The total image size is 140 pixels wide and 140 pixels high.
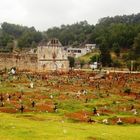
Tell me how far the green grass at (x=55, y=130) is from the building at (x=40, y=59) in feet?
247

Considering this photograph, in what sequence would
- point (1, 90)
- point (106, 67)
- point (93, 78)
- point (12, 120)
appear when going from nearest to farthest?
point (12, 120) → point (1, 90) → point (93, 78) → point (106, 67)

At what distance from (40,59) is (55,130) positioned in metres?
88.6

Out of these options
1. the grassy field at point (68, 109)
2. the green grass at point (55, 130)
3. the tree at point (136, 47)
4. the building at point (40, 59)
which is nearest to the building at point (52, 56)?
the building at point (40, 59)

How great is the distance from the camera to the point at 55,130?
126 ft

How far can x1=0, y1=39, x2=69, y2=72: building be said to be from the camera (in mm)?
120819

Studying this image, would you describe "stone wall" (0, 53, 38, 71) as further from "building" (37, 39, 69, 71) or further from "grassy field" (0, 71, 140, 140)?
"grassy field" (0, 71, 140, 140)

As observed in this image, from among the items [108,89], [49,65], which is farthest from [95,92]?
[49,65]

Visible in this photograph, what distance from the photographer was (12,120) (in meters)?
42.4

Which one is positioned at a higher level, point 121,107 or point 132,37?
point 132,37

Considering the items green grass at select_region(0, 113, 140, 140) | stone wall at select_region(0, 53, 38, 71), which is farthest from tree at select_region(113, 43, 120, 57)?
green grass at select_region(0, 113, 140, 140)

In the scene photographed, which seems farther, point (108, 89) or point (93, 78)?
point (93, 78)

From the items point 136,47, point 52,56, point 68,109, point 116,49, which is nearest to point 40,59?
point 52,56

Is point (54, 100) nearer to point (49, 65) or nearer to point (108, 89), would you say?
point (108, 89)

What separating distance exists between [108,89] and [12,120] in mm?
44404
